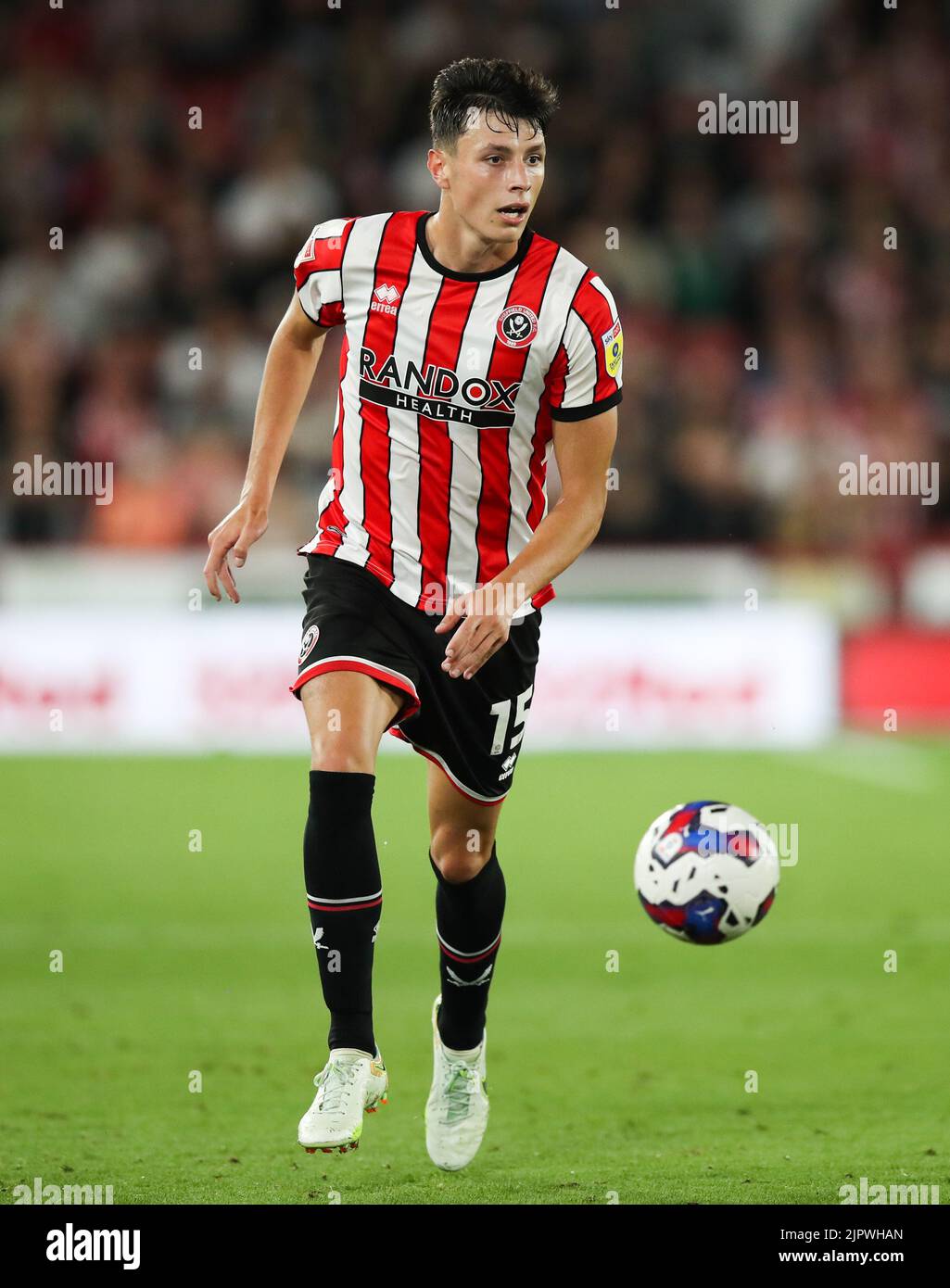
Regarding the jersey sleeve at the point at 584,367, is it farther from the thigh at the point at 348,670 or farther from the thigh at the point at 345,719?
the thigh at the point at 345,719

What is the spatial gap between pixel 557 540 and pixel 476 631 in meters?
0.34

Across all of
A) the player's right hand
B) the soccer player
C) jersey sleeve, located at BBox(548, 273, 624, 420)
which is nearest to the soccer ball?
the soccer player

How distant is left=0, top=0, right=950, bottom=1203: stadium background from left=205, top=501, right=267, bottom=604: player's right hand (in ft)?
4.56

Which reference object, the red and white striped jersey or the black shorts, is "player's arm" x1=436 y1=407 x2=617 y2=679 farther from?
the black shorts

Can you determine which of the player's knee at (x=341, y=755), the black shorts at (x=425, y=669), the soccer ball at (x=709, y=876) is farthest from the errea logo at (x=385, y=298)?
the soccer ball at (x=709, y=876)

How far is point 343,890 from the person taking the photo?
4066 mm

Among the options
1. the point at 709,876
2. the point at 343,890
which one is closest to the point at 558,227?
the point at 709,876

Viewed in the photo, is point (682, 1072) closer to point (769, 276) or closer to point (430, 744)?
point (430, 744)

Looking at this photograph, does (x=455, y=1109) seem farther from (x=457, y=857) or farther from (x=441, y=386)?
(x=441, y=386)

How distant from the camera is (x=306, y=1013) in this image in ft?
20.5

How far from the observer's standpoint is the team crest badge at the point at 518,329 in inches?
170

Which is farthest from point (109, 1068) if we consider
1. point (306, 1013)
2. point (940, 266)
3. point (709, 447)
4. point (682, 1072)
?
point (940, 266)

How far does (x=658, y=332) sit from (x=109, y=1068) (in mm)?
10382

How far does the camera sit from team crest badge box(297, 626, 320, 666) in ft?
13.9
